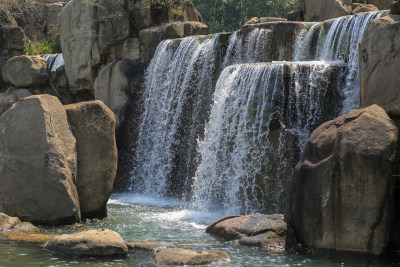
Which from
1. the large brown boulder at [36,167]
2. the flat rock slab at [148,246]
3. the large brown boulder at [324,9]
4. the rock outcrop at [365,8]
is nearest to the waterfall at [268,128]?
the large brown boulder at [36,167]

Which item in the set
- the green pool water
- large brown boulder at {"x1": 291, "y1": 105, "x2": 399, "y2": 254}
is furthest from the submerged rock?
large brown boulder at {"x1": 291, "y1": 105, "x2": 399, "y2": 254}

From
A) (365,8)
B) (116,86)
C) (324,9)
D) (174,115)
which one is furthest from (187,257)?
(324,9)

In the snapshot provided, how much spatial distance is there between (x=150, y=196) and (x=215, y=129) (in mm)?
3014

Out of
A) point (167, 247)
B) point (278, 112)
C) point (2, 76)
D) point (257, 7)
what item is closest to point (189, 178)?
point (278, 112)

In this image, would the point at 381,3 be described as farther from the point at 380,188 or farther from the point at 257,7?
the point at 257,7

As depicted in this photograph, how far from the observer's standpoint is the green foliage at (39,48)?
79.1ft

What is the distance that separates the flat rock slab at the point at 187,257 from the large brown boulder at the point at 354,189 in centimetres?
136

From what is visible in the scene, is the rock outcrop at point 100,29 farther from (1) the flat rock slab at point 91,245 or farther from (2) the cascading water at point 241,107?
(1) the flat rock slab at point 91,245

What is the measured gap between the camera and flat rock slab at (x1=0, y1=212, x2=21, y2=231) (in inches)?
353

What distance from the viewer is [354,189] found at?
7.61 meters

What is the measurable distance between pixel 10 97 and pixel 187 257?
621 inches

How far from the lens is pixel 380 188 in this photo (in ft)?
24.7

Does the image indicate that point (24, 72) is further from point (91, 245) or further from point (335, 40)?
point (91, 245)

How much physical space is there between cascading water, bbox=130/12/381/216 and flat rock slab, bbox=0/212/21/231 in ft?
14.9
